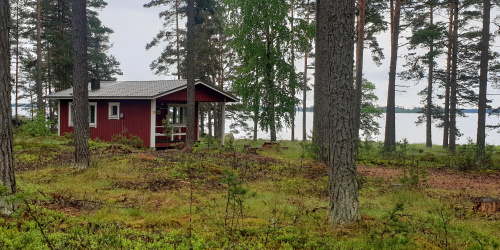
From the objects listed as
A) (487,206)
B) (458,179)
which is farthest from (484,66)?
(487,206)

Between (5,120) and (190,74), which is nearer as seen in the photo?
(5,120)

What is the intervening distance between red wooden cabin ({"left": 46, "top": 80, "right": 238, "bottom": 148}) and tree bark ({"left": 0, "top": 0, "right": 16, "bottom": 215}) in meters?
13.4

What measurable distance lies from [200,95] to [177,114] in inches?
84.0

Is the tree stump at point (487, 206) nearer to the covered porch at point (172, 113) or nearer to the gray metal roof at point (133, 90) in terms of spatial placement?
the covered porch at point (172, 113)

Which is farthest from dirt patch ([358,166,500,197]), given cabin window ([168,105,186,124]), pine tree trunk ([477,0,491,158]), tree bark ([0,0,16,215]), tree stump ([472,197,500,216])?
cabin window ([168,105,186,124])

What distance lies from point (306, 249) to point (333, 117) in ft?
6.88

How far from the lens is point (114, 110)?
22047 mm

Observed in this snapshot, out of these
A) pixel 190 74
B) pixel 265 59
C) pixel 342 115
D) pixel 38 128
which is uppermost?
pixel 265 59

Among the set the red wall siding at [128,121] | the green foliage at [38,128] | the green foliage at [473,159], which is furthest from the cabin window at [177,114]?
the green foliage at [473,159]

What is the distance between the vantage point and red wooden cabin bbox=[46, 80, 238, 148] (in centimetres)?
2061

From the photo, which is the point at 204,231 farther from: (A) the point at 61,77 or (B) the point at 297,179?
(A) the point at 61,77

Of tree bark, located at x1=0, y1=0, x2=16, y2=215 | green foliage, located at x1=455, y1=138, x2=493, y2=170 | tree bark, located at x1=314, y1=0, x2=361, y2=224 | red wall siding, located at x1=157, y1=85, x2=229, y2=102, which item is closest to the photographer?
tree bark, located at x1=314, y1=0, x2=361, y2=224

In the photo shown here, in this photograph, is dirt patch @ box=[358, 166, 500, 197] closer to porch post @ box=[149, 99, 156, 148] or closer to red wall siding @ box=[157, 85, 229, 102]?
red wall siding @ box=[157, 85, 229, 102]

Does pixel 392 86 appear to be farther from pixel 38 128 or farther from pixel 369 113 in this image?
pixel 38 128
